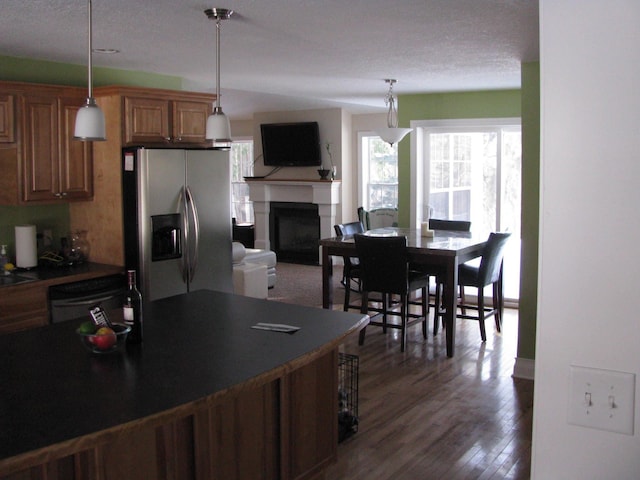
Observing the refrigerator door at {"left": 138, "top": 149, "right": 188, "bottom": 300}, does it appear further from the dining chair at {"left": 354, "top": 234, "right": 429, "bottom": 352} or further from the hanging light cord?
the hanging light cord

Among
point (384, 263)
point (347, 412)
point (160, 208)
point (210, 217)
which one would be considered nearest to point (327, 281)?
point (384, 263)

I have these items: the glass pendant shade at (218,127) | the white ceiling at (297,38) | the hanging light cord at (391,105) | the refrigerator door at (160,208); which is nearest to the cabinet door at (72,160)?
the white ceiling at (297,38)

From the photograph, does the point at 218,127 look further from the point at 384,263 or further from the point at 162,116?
the point at 384,263

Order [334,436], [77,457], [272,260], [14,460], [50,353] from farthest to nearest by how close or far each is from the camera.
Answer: [272,260] → [334,436] → [50,353] → [77,457] → [14,460]

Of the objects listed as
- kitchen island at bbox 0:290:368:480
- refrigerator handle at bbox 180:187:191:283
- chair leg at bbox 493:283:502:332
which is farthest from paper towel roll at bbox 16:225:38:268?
chair leg at bbox 493:283:502:332

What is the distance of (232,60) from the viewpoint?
4.95 metres

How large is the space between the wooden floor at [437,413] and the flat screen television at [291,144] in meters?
4.64

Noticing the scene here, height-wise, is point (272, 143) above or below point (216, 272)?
above

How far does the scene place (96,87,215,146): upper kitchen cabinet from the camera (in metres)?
4.83

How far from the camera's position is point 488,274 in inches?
232

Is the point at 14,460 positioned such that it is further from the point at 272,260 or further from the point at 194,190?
the point at 272,260

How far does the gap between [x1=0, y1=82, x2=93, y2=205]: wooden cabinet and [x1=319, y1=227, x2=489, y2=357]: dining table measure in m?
2.33

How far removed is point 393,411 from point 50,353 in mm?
2401

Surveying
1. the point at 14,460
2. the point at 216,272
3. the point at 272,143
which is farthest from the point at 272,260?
the point at 14,460
